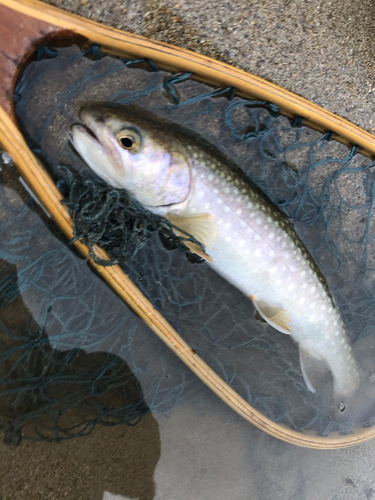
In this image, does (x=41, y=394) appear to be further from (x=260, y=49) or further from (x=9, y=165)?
(x=260, y=49)

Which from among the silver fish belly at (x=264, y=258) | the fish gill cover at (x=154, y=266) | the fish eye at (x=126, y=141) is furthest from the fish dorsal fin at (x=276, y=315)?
the fish eye at (x=126, y=141)

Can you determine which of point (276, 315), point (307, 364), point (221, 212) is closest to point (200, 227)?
point (221, 212)

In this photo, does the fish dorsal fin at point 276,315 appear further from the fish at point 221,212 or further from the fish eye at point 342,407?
the fish eye at point 342,407

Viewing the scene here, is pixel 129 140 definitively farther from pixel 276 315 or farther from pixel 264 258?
pixel 276 315

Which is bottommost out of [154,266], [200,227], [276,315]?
[276,315]

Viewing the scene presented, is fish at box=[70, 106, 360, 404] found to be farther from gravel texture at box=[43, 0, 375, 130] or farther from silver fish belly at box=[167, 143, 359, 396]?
gravel texture at box=[43, 0, 375, 130]

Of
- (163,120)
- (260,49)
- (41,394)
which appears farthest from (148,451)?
(260,49)
